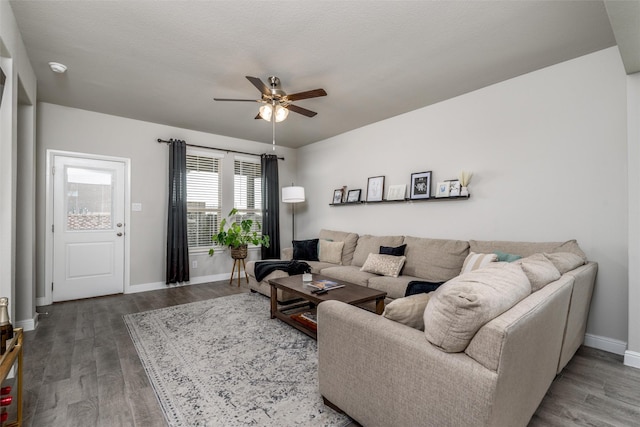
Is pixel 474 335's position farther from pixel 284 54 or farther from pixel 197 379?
pixel 284 54

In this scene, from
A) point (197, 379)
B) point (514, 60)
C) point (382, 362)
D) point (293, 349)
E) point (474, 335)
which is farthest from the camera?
point (514, 60)

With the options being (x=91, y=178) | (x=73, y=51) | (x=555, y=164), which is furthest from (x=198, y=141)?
(x=555, y=164)

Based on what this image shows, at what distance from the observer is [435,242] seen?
11.7 ft

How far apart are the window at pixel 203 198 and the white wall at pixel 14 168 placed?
213 centimetres

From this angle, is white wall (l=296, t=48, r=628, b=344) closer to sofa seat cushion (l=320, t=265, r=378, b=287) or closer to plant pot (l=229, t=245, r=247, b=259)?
sofa seat cushion (l=320, t=265, r=378, b=287)

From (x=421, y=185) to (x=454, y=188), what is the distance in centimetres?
46

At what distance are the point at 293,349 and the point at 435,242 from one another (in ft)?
6.81

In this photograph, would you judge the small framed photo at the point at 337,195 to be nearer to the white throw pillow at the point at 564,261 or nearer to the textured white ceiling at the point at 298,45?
the textured white ceiling at the point at 298,45

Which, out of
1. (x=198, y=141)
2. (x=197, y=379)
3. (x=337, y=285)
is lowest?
(x=197, y=379)

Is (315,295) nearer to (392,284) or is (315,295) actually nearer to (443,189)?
(392,284)

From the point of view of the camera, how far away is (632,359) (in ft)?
7.64

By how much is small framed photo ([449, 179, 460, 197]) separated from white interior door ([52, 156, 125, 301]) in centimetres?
468

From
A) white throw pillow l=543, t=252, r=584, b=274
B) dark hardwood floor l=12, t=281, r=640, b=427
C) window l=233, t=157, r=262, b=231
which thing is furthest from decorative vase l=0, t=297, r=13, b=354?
window l=233, t=157, r=262, b=231

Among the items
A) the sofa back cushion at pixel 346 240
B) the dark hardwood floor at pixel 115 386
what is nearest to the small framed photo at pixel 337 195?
the sofa back cushion at pixel 346 240
